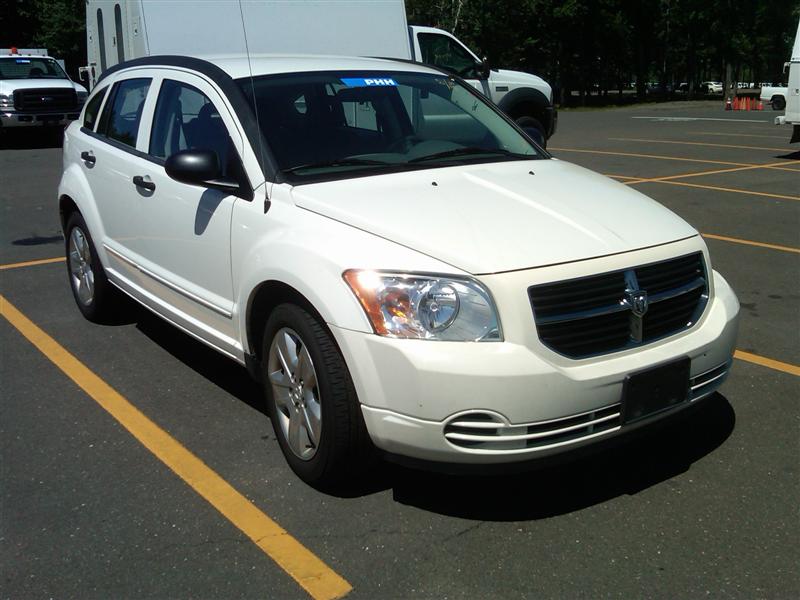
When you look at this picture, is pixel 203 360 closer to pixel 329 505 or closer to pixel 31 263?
pixel 329 505

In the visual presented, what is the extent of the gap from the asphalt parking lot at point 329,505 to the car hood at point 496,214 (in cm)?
100

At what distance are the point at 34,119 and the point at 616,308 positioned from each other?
17575mm

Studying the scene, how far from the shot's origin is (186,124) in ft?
14.9

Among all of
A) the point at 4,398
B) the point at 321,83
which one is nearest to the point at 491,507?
the point at 321,83

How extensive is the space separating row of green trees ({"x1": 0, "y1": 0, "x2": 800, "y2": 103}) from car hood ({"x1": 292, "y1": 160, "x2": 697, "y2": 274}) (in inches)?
1573

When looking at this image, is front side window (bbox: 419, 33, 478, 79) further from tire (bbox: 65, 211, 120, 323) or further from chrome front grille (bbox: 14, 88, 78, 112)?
tire (bbox: 65, 211, 120, 323)

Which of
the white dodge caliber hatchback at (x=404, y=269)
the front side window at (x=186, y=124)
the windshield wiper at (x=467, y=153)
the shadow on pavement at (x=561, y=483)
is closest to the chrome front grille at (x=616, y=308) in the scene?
the white dodge caliber hatchback at (x=404, y=269)

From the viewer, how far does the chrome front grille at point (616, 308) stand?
3074mm

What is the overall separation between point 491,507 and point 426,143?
1.87 m

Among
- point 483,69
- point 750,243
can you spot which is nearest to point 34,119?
Answer: point 483,69

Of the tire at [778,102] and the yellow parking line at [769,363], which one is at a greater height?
the tire at [778,102]

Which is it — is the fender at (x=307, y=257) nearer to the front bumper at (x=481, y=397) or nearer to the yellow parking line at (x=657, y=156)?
the front bumper at (x=481, y=397)

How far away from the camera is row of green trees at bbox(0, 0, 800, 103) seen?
48.3 metres

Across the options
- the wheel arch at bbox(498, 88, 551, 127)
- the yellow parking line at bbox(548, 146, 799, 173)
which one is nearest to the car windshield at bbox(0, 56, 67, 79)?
the wheel arch at bbox(498, 88, 551, 127)
